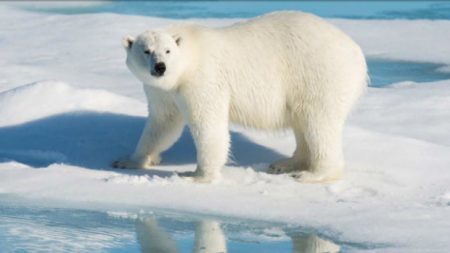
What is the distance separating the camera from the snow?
4.71 metres

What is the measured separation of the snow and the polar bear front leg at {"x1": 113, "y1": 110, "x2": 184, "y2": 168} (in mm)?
97

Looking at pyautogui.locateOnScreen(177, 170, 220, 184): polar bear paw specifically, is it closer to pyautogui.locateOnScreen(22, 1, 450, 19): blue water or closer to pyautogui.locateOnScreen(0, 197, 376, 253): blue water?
pyautogui.locateOnScreen(0, 197, 376, 253): blue water

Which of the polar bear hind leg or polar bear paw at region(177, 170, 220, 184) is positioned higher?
the polar bear hind leg

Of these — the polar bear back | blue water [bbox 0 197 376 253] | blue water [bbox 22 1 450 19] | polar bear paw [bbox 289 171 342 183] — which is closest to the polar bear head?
the polar bear back

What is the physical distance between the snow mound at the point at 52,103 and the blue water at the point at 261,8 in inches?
319

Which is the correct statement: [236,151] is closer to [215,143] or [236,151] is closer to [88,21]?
[215,143]

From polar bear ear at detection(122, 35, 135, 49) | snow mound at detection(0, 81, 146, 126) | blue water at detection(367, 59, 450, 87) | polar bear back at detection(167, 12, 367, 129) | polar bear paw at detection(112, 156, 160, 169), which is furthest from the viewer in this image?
blue water at detection(367, 59, 450, 87)

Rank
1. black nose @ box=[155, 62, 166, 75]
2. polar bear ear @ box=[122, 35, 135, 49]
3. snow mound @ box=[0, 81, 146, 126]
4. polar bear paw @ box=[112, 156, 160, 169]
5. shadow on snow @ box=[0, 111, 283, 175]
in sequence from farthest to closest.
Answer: snow mound @ box=[0, 81, 146, 126], shadow on snow @ box=[0, 111, 283, 175], polar bear paw @ box=[112, 156, 160, 169], polar bear ear @ box=[122, 35, 135, 49], black nose @ box=[155, 62, 166, 75]

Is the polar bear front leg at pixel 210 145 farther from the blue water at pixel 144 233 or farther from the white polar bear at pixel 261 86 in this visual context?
the blue water at pixel 144 233

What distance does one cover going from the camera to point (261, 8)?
17.0 meters

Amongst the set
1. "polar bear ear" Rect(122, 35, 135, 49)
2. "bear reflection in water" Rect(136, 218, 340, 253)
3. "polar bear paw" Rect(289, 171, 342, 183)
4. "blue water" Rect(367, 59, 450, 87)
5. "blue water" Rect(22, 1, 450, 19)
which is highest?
"blue water" Rect(22, 1, 450, 19)

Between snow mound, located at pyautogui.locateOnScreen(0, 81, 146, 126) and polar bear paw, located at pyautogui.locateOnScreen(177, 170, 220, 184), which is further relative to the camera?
snow mound, located at pyautogui.locateOnScreen(0, 81, 146, 126)

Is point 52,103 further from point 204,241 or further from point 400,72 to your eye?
point 400,72

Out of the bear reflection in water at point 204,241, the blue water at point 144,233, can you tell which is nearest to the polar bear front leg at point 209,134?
the blue water at point 144,233
